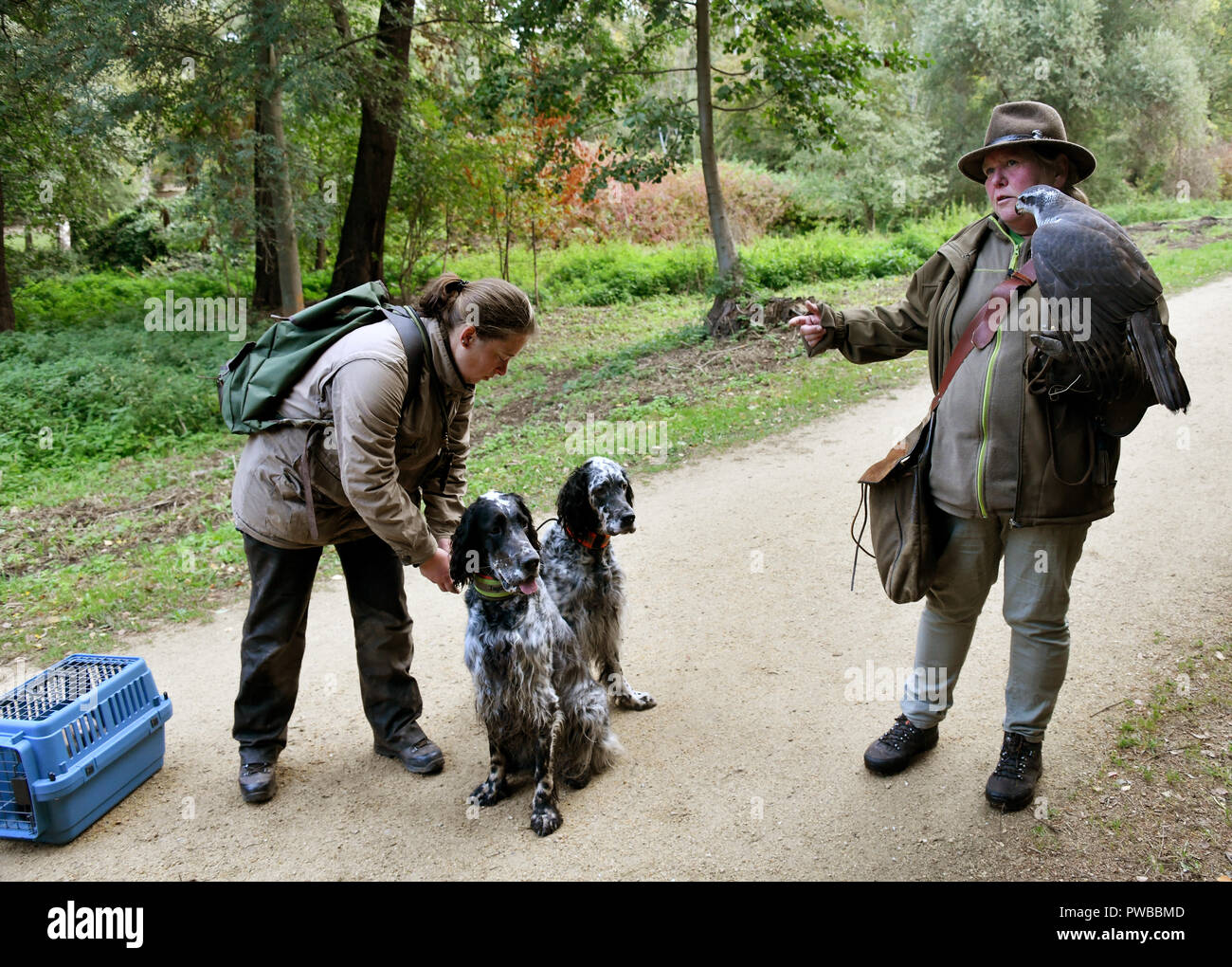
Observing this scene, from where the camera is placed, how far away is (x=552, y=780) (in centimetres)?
355

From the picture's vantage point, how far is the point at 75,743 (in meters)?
3.39

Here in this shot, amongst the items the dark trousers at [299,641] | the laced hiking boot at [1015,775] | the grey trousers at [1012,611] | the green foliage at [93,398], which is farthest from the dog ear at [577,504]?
the green foliage at [93,398]

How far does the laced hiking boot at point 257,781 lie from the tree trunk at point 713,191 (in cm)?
991

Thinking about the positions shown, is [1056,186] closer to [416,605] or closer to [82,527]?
[416,605]

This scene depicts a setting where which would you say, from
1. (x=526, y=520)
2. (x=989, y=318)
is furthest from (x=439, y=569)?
(x=989, y=318)

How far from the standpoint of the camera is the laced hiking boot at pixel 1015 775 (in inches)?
129

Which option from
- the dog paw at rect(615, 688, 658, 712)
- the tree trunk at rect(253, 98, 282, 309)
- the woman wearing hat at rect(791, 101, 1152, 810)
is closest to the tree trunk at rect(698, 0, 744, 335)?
the tree trunk at rect(253, 98, 282, 309)

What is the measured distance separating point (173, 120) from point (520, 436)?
5.85 m

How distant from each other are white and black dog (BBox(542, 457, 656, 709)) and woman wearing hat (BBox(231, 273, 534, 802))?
0.49m

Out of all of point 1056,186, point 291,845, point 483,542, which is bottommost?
point 291,845

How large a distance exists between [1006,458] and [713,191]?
401 inches

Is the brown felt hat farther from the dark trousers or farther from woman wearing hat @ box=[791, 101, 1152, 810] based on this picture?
the dark trousers

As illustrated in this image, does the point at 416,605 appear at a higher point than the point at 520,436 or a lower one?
lower

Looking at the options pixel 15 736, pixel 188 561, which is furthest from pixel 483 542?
pixel 188 561
